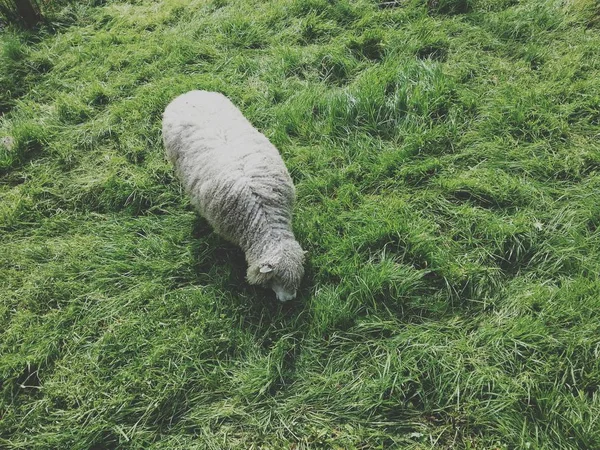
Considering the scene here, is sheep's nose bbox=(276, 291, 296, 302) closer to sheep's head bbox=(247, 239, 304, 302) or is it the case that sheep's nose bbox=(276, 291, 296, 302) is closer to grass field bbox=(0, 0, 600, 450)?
sheep's head bbox=(247, 239, 304, 302)

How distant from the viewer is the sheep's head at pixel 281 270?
9.34 ft

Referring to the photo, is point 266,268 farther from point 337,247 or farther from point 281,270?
point 337,247

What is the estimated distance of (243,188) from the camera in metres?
2.95

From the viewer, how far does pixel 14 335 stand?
3.05 meters

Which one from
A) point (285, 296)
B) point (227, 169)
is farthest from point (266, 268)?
point (227, 169)

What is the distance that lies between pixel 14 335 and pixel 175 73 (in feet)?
10.3

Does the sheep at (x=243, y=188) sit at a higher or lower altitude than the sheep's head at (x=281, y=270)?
higher

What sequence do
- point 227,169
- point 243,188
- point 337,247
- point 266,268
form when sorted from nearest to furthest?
point 266,268 → point 243,188 → point 227,169 → point 337,247

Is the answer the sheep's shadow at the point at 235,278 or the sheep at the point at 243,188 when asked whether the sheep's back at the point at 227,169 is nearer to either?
the sheep at the point at 243,188

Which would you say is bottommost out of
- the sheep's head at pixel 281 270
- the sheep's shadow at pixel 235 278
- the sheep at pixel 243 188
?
the sheep's shadow at pixel 235 278

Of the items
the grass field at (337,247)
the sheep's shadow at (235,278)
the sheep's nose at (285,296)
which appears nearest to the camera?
the grass field at (337,247)

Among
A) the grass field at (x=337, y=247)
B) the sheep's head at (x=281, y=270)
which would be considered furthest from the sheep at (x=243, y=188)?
the grass field at (x=337, y=247)

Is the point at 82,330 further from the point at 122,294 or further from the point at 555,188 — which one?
the point at 555,188

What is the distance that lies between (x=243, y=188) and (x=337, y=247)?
0.85 metres
